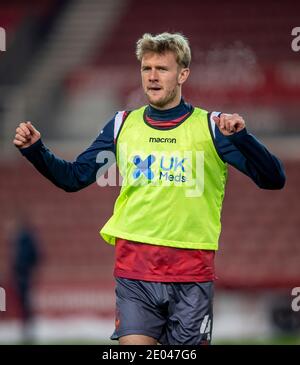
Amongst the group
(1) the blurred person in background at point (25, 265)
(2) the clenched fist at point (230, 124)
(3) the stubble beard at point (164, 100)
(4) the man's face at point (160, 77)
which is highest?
(4) the man's face at point (160, 77)

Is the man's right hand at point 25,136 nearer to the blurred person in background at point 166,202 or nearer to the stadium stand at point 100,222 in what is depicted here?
the blurred person in background at point 166,202

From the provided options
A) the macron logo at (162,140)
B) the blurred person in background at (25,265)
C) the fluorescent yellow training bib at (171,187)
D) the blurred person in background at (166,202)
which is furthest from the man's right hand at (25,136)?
the blurred person in background at (25,265)

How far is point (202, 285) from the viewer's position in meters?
6.11

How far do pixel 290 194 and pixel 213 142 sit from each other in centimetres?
1313

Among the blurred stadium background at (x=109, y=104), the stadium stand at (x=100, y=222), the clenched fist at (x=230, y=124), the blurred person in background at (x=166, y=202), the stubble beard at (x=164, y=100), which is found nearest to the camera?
the clenched fist at (x=230, y=124)

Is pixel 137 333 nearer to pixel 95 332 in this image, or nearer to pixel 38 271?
pixel 95 332

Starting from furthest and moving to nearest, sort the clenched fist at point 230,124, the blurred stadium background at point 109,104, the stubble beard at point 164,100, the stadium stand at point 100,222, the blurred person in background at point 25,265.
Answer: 1. the stadium stand at point 100,222
2. the blurred stadium background at point 109,104
3. the blurred person in background at point 25,265
4. the stubble beard at point 164,100
5. the clenched fist at point 230,124

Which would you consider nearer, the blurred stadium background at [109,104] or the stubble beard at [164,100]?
the stubble beard at [164,100]

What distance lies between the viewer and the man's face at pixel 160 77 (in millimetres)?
6117

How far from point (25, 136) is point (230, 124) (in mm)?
1089

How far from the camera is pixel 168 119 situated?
6.23 metres

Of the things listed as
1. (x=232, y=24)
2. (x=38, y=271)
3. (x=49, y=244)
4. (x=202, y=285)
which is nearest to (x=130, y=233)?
(x=202, y=285)

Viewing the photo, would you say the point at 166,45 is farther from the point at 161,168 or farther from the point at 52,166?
the point at 52,166

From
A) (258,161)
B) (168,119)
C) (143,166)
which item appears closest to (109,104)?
(168,119)
